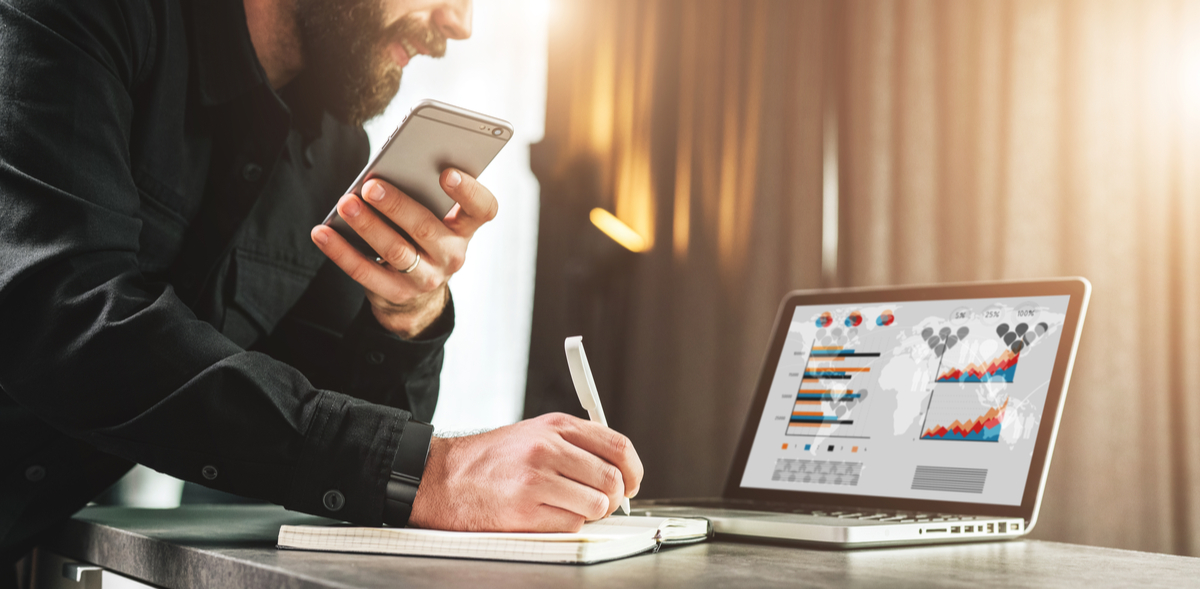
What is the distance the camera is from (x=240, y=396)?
0.62 meters

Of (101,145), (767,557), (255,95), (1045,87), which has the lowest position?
(767,557)

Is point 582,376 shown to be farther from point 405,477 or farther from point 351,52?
point 351,52

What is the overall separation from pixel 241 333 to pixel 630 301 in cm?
104

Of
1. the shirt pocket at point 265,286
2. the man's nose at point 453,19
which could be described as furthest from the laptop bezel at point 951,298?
the man's nose at point 453,19

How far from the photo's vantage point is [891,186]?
1.60 metres

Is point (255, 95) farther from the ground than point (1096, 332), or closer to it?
farther from the ground

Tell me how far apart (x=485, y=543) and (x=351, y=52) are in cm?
97

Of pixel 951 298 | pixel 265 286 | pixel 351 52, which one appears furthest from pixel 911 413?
pixel 351 52

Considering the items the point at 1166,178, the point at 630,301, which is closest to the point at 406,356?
the point at 630,301

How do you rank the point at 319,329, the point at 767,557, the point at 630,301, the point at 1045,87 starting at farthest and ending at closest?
the point at 630,301 → the point at 1045,87 → the point at 319,329 → the point at 767,557

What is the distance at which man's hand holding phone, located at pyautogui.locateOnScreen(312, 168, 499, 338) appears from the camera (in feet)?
2.58

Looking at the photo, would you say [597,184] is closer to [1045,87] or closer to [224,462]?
[1045,87]

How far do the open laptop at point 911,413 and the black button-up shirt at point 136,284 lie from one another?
0.38 metres

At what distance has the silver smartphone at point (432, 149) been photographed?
709 millimetres
